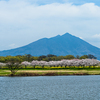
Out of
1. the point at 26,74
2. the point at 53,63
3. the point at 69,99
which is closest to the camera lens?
the point at 69,99

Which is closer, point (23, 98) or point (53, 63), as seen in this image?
point (23, 98)

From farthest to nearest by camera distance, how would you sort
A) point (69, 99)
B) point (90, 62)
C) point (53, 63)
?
point (53, 63), point (90, 62), point (69, 99)

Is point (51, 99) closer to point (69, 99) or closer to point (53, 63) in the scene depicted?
point (69, 99)

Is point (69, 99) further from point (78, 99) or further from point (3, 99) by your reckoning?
point (3, 99)

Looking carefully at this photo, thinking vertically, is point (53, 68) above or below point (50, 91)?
above

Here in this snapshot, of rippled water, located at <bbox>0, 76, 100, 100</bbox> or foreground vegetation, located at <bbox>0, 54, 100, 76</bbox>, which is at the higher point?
foreground vegetation, located at <bbox>0, 54, 100, 76</bbox>

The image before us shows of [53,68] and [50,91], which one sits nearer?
[50,91]

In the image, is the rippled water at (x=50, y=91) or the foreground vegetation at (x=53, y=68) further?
the foreground vegetation at (x=53, y=68)

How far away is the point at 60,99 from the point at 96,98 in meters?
5.33

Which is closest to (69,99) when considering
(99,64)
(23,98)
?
(23,98)

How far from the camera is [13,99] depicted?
31.5 m

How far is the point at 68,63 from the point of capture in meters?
140

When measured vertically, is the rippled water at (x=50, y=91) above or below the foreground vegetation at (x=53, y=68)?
below

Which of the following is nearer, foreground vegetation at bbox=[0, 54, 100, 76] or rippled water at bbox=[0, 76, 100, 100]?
rippled water at bbox=[0, 76, 100, 100]
